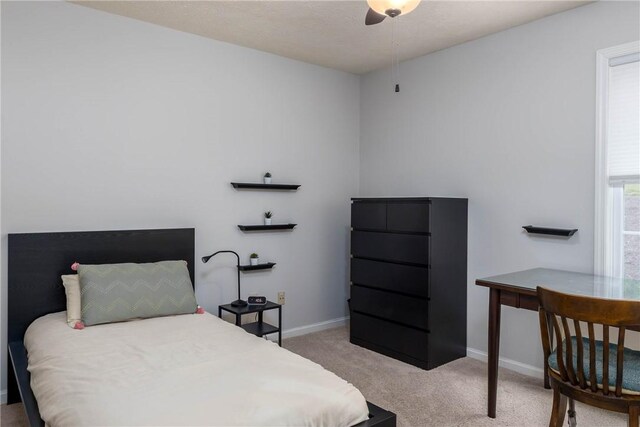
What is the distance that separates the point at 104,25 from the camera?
3043mm

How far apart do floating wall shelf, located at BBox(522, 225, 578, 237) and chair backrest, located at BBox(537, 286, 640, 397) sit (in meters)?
1.11

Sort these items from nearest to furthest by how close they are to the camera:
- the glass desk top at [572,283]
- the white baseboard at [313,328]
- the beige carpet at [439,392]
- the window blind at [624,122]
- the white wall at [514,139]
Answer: the glass desk top at [572,283] < the beige carpet at [439,392] < the window blind at [624,122] < the white wall at [514,139] < the white baseboard at [313,328]

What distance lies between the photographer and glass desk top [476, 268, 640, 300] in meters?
2.25

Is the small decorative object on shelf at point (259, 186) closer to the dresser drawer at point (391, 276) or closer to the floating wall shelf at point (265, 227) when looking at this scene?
the floating wall shelf at point (265, 227)

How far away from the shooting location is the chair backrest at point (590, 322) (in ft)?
5.70

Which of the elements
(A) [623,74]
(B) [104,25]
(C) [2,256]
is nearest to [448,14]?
(A) [623,74]

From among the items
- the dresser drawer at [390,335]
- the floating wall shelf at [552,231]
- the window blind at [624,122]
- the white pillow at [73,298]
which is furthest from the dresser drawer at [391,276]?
the white pillow at [73,298]

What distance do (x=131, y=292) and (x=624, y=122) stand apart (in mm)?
3256

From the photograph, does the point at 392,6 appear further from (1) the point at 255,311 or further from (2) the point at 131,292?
(1) the point at 255,311

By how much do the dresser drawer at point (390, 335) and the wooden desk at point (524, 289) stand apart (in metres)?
0.75

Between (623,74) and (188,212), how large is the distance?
124 inches

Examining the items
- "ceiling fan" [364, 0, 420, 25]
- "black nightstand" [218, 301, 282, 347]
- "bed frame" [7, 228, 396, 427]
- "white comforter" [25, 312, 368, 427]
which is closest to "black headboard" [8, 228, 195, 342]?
"bed frame" [7, 228, 396, 427]

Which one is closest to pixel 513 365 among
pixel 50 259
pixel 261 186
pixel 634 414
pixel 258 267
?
pixel 634 414

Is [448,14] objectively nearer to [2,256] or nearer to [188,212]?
[188,212]
